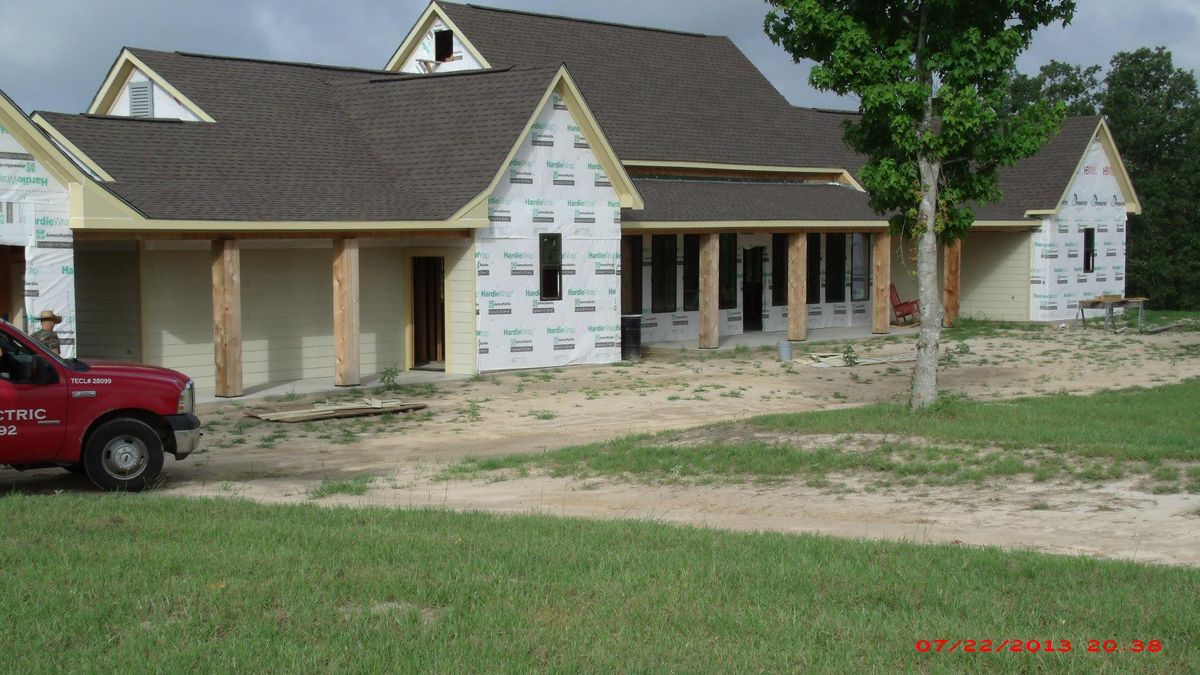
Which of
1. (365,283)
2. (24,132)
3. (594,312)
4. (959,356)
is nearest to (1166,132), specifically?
(959,356)

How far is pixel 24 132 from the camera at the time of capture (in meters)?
18.6

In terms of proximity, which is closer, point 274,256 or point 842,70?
point 842,70

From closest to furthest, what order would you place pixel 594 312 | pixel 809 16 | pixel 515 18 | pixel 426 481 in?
pixel 426 481
pixel 809 16
pixel 594 312
pixel 515 18

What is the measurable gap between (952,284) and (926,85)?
20.2 metres

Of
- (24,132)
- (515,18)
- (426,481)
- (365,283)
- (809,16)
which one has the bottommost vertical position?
(426,481)

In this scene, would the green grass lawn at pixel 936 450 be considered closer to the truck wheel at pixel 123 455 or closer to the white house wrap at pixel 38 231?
the truck wheel at pixel 123 455

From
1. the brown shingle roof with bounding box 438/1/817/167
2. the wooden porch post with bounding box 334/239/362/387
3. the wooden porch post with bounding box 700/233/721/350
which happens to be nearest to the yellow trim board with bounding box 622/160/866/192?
the brown shingle roof with bounding box 438/1/817/167

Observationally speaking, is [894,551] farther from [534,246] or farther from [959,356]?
[959,356]

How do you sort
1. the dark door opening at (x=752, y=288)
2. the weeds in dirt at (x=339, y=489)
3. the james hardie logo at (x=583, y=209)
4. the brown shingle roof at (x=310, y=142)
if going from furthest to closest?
1. the dark door opening at (x=752, y=288)
2. the james hardie logo at (x=583, y=209)
3. the brown shingle roof at (x=310, y=142)
4. the weeds in dirt at (x=339, y=489)

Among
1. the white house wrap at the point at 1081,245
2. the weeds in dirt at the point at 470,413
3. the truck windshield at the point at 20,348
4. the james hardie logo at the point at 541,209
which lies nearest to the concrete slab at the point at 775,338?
the white house wrap at the point at 1081,245

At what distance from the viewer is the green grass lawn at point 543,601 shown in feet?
23.0

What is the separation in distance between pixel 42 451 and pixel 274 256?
11.4m

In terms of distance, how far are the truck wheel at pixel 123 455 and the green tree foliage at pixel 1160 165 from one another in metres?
47.0

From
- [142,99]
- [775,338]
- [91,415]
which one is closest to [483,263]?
[142,99]
